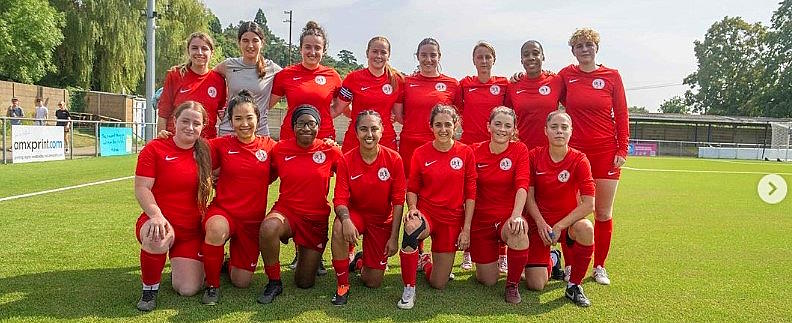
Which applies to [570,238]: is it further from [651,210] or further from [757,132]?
[757,132]

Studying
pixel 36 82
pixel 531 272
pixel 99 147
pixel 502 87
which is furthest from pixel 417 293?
pixel 36 82

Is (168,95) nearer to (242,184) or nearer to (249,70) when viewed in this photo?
(249,70)

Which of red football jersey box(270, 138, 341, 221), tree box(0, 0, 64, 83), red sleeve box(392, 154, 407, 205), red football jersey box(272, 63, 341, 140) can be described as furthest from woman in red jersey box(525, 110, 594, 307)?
tree box(0, 0, 64, 83)

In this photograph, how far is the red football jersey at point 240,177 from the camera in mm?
4270

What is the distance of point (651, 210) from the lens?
9289mm

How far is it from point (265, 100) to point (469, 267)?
93.1 inches

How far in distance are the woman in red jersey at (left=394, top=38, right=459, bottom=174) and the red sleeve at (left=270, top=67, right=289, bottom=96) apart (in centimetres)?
108

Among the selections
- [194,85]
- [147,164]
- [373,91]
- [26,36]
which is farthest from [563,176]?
[26,36]

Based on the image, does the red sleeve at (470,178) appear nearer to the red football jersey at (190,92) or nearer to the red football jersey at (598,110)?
the red football jersey at (598,110)

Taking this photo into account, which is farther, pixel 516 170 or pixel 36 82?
pixel 36 82

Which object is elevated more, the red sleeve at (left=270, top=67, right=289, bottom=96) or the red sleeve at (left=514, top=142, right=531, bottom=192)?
the red sleeve at (left=270, top=67, right=289, bottom=96)

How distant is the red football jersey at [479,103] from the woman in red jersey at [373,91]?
2.19 feet

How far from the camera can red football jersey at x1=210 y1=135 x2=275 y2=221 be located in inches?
168

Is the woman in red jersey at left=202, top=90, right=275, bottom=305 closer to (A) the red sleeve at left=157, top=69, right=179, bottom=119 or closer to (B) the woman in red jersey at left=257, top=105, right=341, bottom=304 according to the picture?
(B) the woman in red jersey at left=257, top=105, right=341, bottom=304
